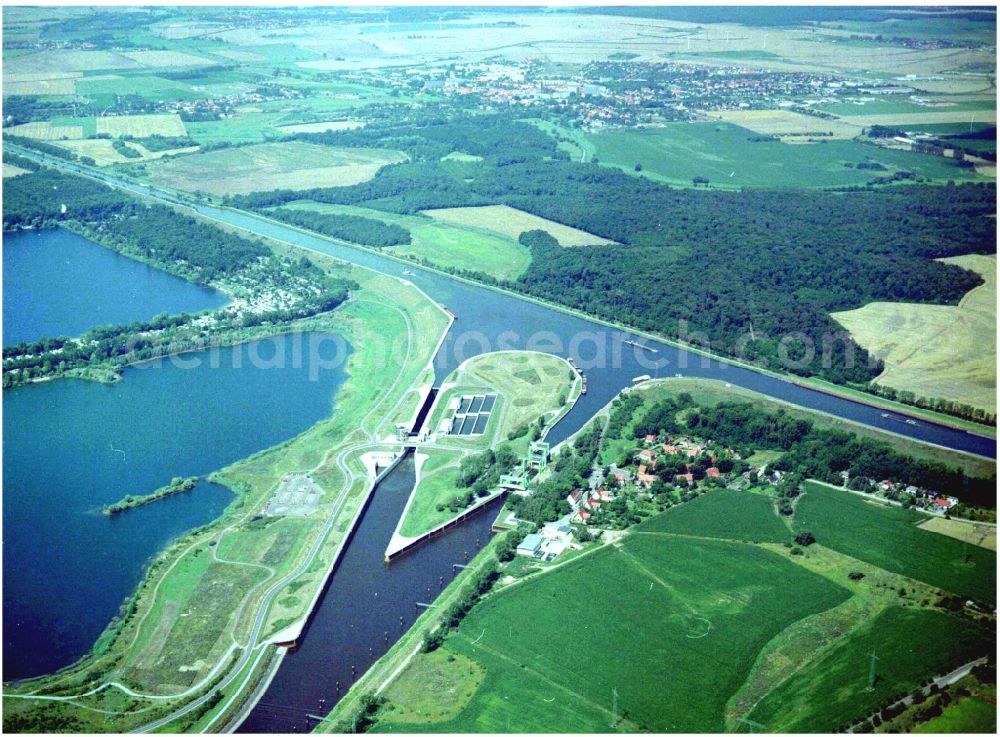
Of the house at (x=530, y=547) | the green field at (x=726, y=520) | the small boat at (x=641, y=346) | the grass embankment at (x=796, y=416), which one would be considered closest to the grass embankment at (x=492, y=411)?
the house at (x=530, y=547)

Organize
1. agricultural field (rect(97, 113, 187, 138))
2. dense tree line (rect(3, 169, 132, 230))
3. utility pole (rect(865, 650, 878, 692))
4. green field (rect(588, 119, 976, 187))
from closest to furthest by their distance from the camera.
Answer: utility pole (rect(865, 650, 878, 692)), dense tree line (rect(3, 169, 132, 230)), green field (rect(588, 119, 976, 187)), agricultural field (rect(97, 113, 187, 138))

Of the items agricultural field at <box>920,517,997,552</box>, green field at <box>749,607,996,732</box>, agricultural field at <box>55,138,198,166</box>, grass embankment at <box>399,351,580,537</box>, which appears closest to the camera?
green field at <box>749,607,996,732</box>

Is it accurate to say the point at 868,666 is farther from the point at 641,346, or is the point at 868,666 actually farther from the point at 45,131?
the point at 45,131

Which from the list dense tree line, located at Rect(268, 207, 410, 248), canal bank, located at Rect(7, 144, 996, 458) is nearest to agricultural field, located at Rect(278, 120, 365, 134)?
dense tree line, located at Rect(268, 207, 410, 248)

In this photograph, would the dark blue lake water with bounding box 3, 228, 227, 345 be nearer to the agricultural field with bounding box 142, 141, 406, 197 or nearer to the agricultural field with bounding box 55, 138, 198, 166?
the agricultural field with bounding box 142, 141, 406, 197

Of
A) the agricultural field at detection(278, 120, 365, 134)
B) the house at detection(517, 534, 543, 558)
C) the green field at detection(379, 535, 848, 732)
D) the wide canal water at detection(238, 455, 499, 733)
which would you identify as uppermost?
the agricultural field at detection(278, 120, 365, 134)

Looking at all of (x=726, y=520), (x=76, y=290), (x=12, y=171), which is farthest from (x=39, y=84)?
(x=726, y=520)
